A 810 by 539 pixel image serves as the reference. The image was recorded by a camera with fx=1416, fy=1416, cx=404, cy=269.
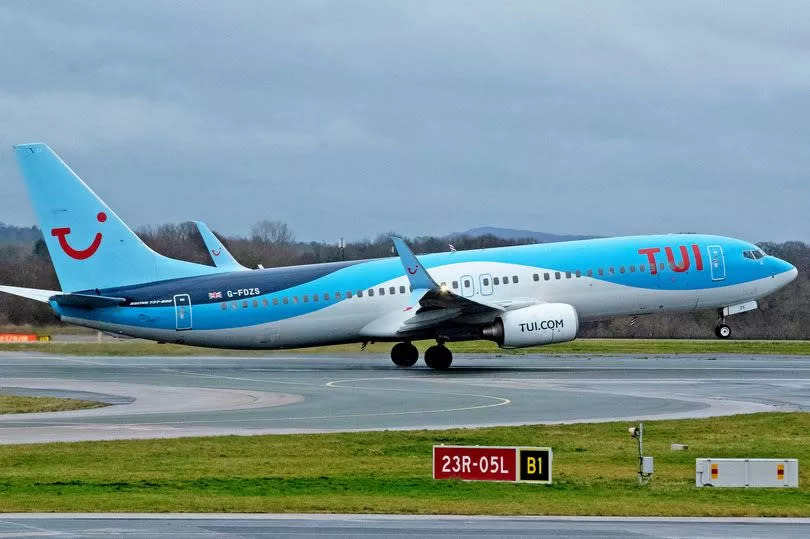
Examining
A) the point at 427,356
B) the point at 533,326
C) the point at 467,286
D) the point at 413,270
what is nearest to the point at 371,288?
the point at 413,270

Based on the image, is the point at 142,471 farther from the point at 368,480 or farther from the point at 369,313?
the point at 369,313

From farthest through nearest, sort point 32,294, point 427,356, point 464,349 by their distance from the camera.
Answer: point 464,349 < point 427,356 < point 32,294

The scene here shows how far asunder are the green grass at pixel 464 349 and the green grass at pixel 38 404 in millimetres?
22595

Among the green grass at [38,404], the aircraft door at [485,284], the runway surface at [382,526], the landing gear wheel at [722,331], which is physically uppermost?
the aircraft door at [485,284]

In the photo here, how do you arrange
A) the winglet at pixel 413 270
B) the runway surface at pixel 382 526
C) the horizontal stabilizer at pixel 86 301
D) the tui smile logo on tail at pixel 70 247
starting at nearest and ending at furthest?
the runway surface at pixel 382 526 < the winglet at pixel 413 270 < the horizontal stabilizer at pixel 86 301 < the tui smile logo on tail at pixel 70 247

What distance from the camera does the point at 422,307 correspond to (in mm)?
54062

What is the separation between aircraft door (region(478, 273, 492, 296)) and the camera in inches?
2200

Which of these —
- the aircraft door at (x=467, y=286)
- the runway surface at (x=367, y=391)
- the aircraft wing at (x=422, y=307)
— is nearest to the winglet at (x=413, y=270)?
the aircraft wing at (x=422, y=307)

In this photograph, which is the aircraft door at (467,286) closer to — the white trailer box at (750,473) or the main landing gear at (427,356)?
the main landing gear at (427,356)

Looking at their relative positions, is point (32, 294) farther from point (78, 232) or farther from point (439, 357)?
point (439, 357)

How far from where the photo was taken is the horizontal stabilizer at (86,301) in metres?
53.2

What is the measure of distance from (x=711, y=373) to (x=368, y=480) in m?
29.4

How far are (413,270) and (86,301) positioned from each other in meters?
12.4

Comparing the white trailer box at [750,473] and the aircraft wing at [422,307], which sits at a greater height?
the aircraft wing at [422,307]
